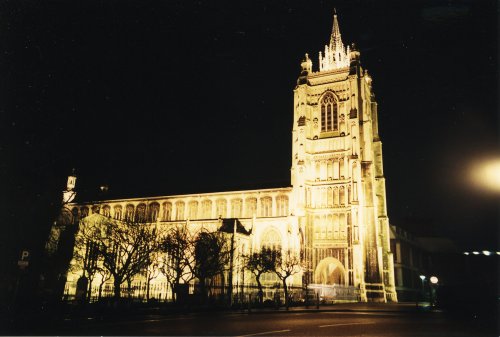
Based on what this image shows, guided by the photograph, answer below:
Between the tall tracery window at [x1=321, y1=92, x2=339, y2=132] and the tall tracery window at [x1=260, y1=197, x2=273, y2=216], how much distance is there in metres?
13.5

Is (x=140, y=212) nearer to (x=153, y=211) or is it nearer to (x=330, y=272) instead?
(x=153, y=211)

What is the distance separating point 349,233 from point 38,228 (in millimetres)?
43297

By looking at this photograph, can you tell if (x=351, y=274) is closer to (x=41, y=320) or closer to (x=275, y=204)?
(x=275, y=204)

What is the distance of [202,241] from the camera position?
171ft

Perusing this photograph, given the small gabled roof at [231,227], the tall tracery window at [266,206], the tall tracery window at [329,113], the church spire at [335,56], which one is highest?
the church spire at [335,56]

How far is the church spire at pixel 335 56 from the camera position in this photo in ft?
238

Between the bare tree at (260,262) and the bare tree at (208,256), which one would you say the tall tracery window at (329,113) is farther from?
the bare tree at (208,256)

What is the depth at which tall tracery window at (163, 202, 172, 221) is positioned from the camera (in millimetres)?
74412

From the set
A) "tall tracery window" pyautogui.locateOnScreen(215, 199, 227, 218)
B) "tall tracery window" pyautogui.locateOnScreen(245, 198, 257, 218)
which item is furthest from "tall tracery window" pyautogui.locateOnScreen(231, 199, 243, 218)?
"tall tracery window" pyautogui.locateOnScreen(215, 199, 227, 218)

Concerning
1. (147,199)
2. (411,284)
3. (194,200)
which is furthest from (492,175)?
(411,284)

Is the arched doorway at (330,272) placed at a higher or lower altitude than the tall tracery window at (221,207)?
lower

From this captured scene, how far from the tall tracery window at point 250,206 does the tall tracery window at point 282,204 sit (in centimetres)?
401

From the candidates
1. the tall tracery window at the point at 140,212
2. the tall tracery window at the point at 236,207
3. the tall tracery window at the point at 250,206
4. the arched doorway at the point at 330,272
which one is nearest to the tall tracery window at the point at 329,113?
the tall tracery window at the point at 250,206

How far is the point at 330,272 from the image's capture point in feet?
203
